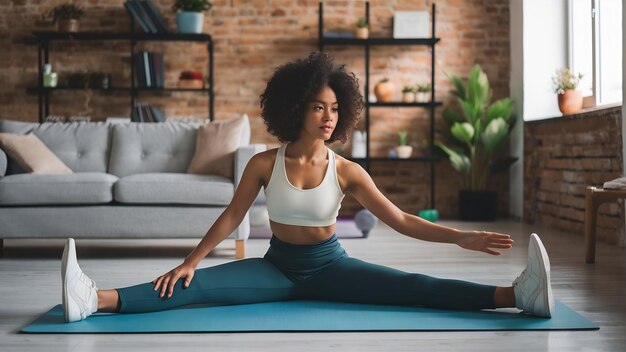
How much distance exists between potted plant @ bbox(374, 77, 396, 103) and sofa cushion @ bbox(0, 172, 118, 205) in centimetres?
322

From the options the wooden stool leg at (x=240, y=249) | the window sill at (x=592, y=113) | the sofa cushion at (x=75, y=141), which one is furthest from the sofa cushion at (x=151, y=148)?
the window sill at (x=592, y=113)

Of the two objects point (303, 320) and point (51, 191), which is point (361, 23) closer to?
point (51, 191)

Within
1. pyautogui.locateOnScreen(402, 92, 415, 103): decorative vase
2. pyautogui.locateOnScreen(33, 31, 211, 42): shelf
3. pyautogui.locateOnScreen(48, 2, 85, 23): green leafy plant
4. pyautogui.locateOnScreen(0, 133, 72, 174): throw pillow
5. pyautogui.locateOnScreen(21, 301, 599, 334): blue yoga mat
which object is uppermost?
pyautogui.locateOnScreen(48, 2, 85, 23): green leafy plant

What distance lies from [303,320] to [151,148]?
2.57 m

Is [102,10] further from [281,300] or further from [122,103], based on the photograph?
[281,300]

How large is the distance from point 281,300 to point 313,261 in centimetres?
23

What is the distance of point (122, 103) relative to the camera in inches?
265

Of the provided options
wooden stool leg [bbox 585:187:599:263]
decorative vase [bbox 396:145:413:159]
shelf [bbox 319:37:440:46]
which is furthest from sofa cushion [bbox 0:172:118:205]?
decorative vase [bbox 396:145:413:159]

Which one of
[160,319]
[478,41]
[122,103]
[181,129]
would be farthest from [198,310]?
[478,41]

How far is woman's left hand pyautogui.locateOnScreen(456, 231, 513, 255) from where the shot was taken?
2.13 meters

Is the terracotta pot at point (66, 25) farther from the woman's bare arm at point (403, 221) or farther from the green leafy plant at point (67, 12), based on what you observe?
the woman's bare arm at point (403, 221)

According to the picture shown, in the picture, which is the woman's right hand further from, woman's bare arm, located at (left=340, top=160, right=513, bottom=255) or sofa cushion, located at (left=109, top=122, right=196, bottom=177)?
sofa cushion, located at (left=109, top=122, right=196, bottom=177)

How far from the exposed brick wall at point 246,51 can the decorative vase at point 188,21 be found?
0.28m

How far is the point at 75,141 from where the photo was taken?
4586 mm
